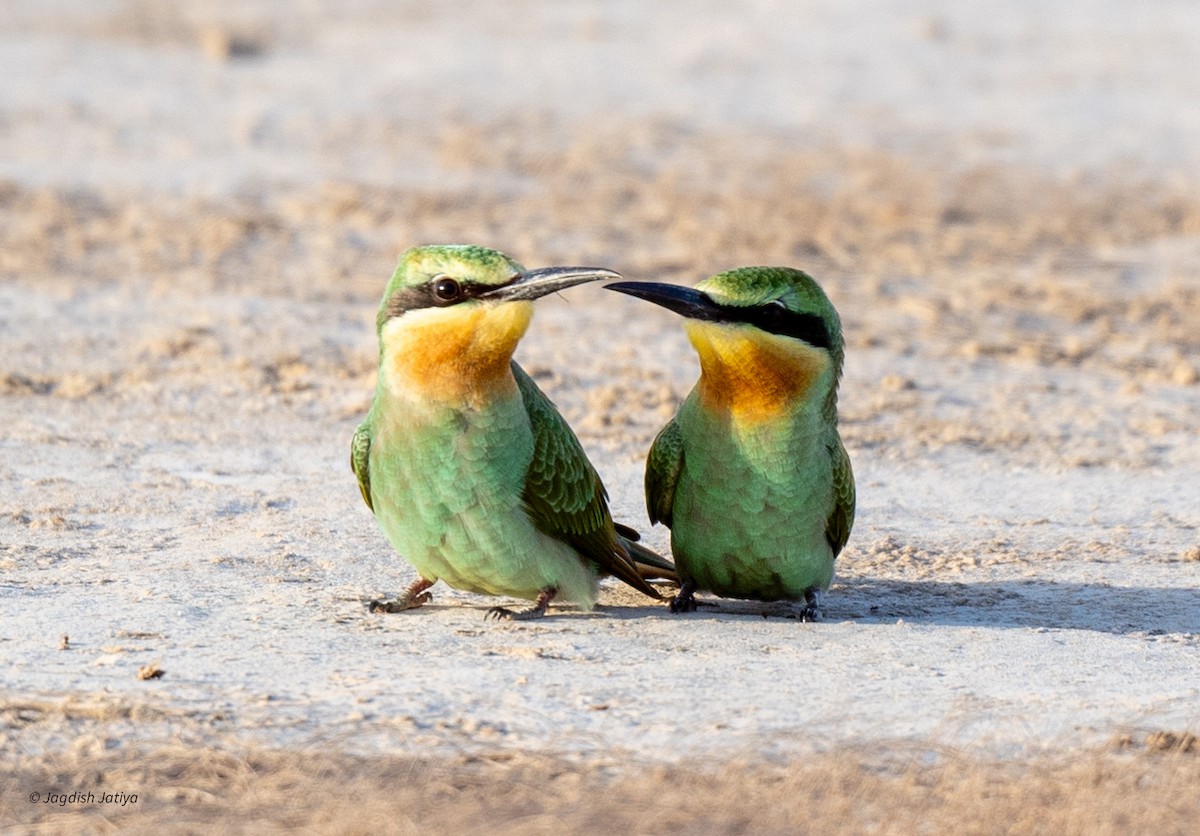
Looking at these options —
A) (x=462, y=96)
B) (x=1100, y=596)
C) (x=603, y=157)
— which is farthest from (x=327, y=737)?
(x=462, y=96)

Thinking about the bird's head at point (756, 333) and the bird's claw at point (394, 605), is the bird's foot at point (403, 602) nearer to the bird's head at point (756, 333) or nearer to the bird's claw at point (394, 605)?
the bird's claw at point (394, 605)

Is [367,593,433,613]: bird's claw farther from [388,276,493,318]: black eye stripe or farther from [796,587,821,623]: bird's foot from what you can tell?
[796,587,821,623]: bird's foot

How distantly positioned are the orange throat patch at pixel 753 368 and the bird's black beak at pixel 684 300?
25mm

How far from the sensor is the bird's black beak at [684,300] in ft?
15.0

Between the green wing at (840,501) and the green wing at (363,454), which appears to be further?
the green wing at (840,501)

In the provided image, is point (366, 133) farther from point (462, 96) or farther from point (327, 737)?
point (327, 737)

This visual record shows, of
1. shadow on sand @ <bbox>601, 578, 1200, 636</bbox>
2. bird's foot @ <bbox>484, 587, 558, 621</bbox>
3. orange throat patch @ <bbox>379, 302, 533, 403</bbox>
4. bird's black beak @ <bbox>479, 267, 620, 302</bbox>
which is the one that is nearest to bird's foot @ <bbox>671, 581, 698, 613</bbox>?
shadow on sand @ <bbox>601, 578, 1200, 636</bbox>

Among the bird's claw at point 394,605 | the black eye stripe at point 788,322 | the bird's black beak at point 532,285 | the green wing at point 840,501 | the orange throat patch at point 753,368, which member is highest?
the bird's black beak at point 532,285

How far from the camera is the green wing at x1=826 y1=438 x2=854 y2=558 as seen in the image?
483 cm

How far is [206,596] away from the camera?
4695mm

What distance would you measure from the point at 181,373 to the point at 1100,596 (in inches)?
140

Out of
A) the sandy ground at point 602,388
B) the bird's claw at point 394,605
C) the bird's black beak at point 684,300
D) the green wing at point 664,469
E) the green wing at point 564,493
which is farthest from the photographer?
the green wing at point 664,469

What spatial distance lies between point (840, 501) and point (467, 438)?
1059 millimetres

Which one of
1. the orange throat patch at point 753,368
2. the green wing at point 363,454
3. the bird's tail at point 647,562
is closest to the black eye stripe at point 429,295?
the green wing at point 363,454
